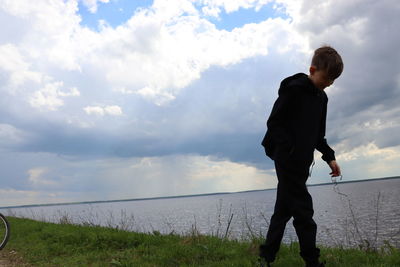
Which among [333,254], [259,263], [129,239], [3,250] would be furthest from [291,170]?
[3,250]

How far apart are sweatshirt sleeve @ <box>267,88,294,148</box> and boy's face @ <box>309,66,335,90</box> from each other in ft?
0.86

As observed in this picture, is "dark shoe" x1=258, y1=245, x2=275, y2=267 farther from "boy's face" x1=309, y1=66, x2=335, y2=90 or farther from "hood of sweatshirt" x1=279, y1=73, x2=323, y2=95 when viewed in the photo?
"boy's face" x1=309, y1=66, x2=335, y2=90

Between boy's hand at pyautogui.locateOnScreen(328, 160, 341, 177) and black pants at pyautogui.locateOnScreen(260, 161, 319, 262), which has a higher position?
boy's hand at pyautogui.locateOnScreen(328, 160, 341, 177)

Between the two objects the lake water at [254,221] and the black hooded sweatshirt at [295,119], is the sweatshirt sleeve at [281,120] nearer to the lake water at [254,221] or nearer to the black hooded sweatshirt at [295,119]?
the black hooded sweatshirt at [295,119]

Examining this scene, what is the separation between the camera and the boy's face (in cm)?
322

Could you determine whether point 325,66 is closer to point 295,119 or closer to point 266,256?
point 295,119

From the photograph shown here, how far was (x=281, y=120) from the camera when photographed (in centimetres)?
336

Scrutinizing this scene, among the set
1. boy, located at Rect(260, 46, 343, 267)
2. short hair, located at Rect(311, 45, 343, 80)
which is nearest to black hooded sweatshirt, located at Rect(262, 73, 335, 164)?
boy, located at Rect(260, 46, 343, 267)

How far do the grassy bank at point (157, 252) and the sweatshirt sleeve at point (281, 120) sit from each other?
1603 mm

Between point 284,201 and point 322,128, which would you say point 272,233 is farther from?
point 322,128

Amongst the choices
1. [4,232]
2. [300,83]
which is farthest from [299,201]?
[4,232]

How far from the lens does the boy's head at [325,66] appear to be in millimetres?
3130

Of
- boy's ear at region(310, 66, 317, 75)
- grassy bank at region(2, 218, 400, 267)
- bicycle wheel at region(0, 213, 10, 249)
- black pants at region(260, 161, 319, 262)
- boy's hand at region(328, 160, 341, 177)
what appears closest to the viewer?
boy's ear at region(310, 66, 317, 75)

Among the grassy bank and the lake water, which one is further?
the lake water
